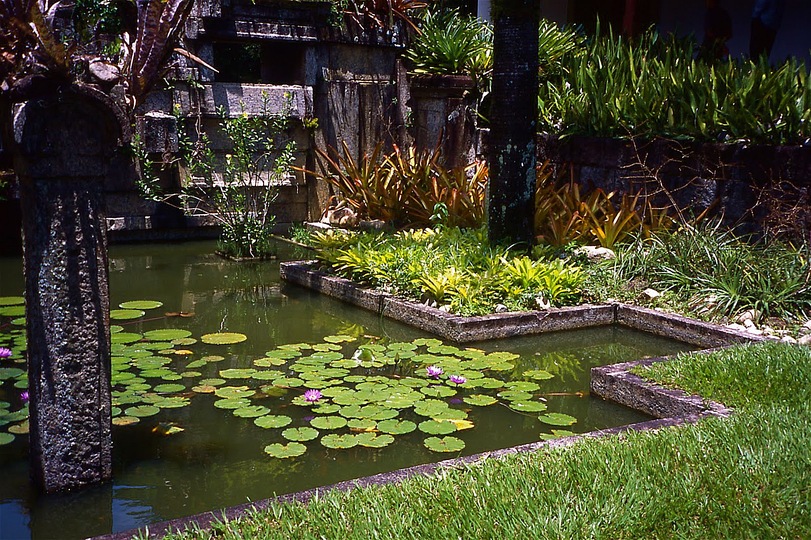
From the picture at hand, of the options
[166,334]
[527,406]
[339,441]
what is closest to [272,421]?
[339,441]

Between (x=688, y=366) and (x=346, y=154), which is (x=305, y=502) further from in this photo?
(x=346, y=154)

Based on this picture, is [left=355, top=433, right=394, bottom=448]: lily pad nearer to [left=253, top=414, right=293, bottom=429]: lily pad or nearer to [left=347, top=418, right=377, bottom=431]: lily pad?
[left=347, top=418, right=377, bottom=431]: lily pad

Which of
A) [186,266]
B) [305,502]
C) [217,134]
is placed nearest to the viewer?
[305,502]

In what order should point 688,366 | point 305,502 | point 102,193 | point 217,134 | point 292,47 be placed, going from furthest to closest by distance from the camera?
1. point 292,47
2. point 217,134
3. point 688,366
4. point 102,193
5. point 305,502

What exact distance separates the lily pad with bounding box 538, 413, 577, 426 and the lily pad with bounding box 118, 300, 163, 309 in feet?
11.4

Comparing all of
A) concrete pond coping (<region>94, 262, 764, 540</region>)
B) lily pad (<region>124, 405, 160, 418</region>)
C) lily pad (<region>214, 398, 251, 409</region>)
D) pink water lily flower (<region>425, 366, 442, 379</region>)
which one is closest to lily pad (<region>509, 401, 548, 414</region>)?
concrete pond coping (<region>94, 262, 764, 540</region>)

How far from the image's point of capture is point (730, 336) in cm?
586

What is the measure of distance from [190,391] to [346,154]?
18.8ft

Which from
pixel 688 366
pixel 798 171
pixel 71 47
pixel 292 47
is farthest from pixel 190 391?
pixel 292 47

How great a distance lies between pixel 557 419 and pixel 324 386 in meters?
1.29

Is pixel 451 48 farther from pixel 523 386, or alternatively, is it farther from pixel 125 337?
pixel 523 386

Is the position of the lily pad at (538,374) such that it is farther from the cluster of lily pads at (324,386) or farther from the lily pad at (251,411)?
the lily pad at (251,411)

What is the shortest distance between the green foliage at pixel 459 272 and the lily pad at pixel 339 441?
2275 mm

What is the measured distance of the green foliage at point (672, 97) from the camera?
7441mm
